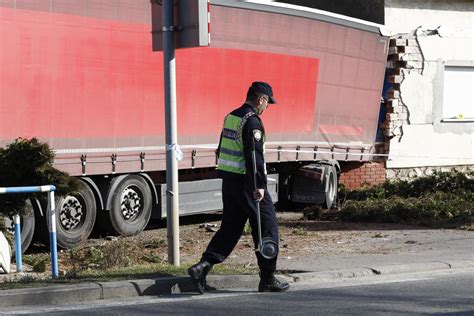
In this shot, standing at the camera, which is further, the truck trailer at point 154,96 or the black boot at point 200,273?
the truck trailer at point 154,96

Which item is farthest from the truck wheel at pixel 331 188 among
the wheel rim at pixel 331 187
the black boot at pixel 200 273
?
the black boot at pixel 200 273

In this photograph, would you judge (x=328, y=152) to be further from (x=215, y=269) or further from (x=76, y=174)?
(x=215, y=269)

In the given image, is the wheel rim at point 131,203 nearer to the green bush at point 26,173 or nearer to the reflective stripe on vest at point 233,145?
the green bush at point 26,173

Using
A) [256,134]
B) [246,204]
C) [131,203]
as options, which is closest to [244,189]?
[246,204]

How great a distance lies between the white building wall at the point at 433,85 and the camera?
2445 cm

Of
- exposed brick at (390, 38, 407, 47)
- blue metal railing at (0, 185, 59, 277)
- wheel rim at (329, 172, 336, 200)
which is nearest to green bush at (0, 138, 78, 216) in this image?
blue metal railing at (0, 185, 59, 277)

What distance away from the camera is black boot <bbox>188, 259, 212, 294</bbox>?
954 centimetres

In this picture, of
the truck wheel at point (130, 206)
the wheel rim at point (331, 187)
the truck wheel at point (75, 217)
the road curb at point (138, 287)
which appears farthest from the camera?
→ the wheel rim at point (331, 187)

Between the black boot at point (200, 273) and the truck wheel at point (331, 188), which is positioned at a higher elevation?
the black boot at point (200, 273)

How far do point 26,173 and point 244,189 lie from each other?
3.63 m

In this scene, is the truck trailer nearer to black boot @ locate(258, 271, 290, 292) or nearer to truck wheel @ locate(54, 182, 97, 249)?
truck wheel @ locate(54, 182, 97, 249)

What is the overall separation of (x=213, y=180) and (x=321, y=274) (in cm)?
779

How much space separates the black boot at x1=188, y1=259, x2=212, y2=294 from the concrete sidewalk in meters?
0.26

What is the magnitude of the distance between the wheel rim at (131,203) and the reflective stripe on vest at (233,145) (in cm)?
663
